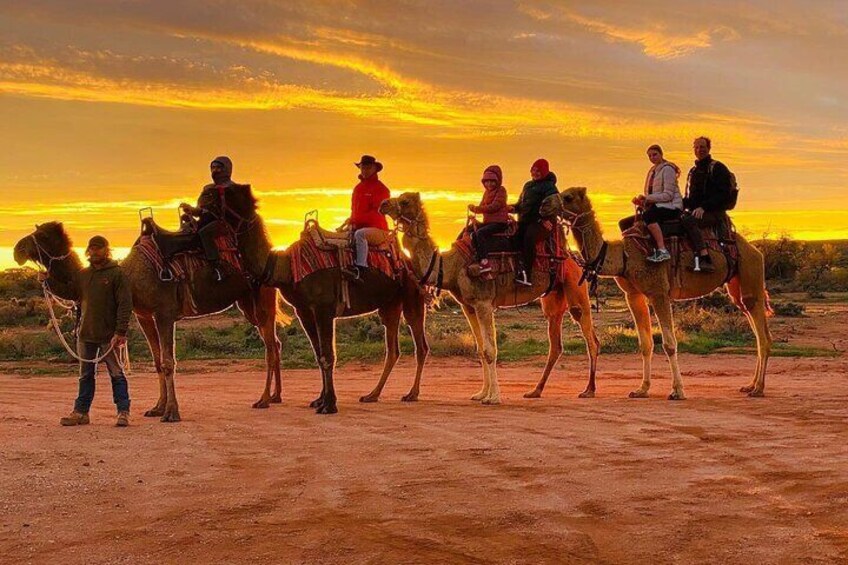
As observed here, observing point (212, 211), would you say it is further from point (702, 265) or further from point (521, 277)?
point (702, 265)

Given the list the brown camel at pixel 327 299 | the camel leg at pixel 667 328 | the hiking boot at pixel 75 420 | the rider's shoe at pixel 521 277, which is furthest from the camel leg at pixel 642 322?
the hiking boot at pixel 75 420

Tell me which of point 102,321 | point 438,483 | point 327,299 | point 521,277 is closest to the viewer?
point 438,483

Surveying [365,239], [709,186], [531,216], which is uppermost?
[709,186]

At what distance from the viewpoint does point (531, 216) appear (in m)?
16.2

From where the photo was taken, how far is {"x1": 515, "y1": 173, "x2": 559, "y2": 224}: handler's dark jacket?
16094 mm

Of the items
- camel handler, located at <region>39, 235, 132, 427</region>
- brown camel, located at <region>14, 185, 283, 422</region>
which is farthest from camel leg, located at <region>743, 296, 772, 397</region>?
camel handler, located at <region>39, 235, 132, 427</region>

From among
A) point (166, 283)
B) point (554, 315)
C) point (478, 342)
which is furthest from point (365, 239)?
point (554, 315)

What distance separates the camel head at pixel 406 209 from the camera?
15.7m

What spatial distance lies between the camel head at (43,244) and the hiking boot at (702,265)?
9628 millimetres

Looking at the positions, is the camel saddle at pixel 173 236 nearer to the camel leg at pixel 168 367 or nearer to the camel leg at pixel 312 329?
the camel leg at pixel 168 367

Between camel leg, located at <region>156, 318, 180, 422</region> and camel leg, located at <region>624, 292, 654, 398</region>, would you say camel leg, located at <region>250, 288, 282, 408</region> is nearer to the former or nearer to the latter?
camel leg, located at <region>156, 318, 180, 422</region>

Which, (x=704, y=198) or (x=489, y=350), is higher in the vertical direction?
(x=704, y=198)

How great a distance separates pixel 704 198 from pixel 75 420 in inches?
402

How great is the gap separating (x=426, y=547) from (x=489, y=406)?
8.00 m
